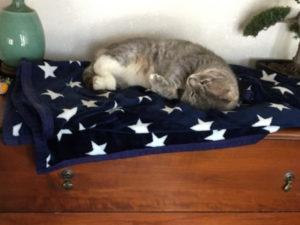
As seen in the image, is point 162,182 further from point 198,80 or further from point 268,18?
point 268,18

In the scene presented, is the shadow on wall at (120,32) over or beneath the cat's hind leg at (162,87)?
over

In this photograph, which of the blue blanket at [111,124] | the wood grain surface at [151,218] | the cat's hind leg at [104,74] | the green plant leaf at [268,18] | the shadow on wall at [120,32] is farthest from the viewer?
the shadow on wall at [120,32]

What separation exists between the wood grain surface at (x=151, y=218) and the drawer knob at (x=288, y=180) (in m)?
0.11

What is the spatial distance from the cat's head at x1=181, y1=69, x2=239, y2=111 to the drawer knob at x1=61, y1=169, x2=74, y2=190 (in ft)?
1.31

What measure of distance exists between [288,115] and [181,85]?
0.35m

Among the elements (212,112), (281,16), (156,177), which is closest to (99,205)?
(156,177)

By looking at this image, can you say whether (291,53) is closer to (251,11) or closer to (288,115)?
(251,11)

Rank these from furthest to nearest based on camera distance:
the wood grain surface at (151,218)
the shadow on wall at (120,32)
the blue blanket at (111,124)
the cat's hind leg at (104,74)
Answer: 1. the shadow on wall at (120,32)
2. the cat's hind leg at (104,74)
3. the wood grain surface at (151,218)
4. the blue blanket at (111,124)

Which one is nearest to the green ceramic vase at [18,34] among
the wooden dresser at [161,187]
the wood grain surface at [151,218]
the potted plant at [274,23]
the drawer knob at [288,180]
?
the wooden dresser at [161,187]

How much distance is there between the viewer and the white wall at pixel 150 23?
1142 mm

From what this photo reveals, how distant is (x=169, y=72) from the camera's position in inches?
40.3

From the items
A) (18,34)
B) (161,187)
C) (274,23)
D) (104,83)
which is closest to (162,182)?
(161,187)

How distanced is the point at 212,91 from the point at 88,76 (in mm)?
402

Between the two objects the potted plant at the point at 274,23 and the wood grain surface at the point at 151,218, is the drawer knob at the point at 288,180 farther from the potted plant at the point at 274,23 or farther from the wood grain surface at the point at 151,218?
the potted plant at the point at 274,23
